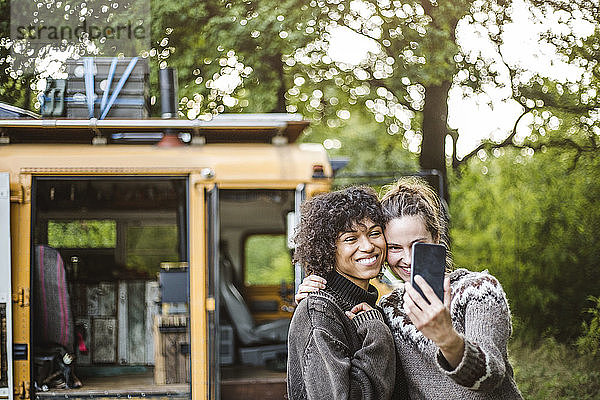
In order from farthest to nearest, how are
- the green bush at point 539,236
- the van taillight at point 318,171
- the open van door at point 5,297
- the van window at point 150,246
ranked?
the green bush at point 539,236
the van window at point 150,246
the van taillight at point 318,171
the open van door at point 5,297

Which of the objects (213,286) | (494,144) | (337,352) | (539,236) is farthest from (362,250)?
(494,144)

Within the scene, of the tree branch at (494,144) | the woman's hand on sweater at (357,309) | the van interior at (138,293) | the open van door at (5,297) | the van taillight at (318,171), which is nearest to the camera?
the woman's hand on sweater at (357,309)

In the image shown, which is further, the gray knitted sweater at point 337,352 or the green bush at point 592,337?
the green bush at point 592,337

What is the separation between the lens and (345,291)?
2307mm

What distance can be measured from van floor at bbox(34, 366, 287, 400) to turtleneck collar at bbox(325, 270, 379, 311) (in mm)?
3392

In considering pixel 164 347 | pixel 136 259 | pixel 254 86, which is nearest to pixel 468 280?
pixel 164 347

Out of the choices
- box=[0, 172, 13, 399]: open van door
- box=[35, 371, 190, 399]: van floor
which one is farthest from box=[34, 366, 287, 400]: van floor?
box=[0, 172, 13, 399]: open van door

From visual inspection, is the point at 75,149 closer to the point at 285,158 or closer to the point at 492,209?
the point at 285,158

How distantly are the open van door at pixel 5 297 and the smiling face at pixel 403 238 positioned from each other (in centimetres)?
361

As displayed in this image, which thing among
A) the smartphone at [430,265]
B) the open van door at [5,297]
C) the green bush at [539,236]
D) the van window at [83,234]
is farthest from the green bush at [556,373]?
the smartphone at [430,265]

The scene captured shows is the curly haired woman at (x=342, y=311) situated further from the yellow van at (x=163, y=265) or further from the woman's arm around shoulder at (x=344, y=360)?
the yellow van at (x=163, y=265)

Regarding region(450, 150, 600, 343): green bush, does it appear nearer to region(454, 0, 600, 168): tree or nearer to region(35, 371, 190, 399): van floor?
region(454, 0, 600, 168): tree

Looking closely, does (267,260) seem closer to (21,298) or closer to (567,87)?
(567,87)

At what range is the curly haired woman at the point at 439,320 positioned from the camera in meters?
1.80
